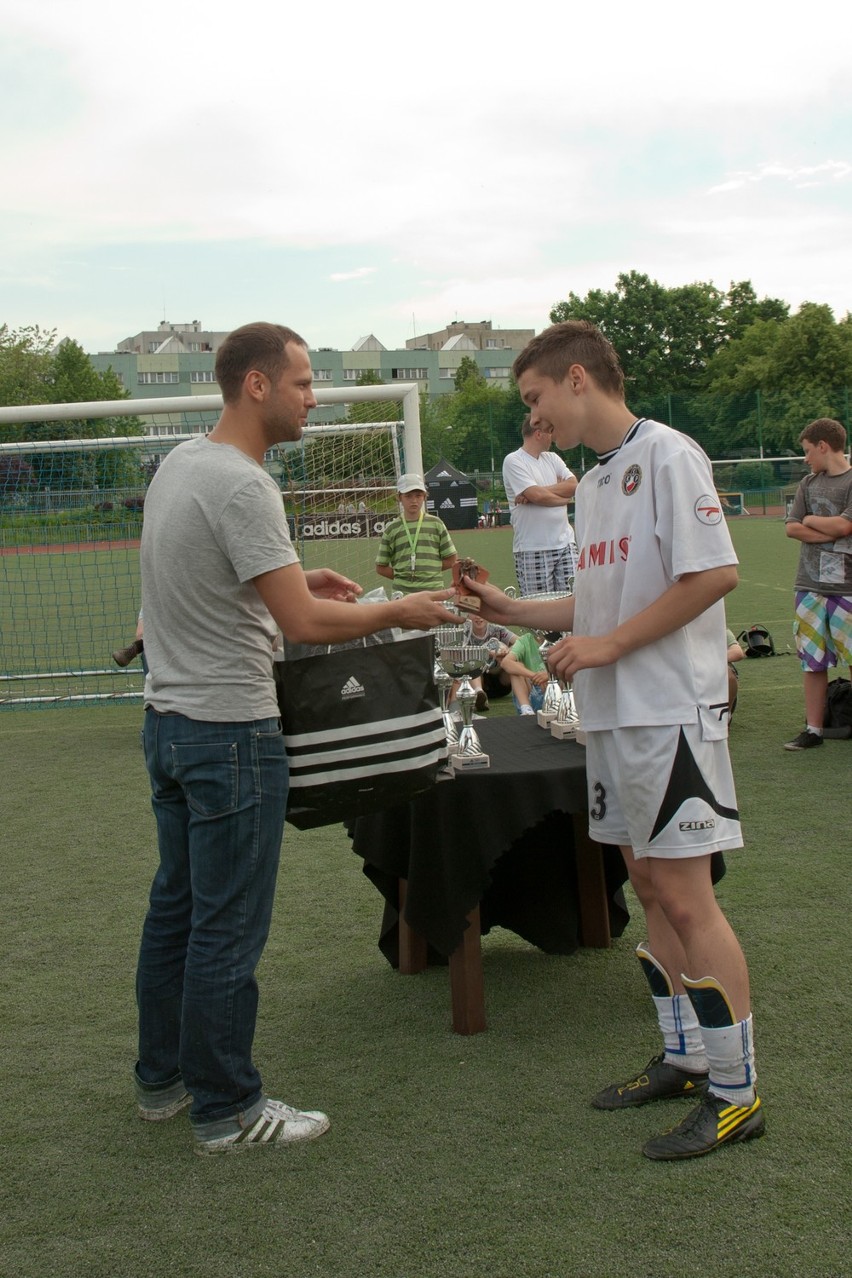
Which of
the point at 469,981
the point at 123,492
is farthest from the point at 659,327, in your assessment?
the point at 469,981

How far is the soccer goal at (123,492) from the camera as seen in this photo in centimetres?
1060

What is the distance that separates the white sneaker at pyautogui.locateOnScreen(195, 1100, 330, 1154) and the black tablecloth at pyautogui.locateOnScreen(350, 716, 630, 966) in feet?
2.35

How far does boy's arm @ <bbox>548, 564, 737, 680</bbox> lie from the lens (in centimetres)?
280

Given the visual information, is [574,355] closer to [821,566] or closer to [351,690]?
[351,690]

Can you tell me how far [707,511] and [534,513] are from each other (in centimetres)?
548

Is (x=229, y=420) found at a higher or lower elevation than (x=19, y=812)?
higher

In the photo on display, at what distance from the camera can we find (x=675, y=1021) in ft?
10.9

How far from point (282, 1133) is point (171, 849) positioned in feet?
2.73

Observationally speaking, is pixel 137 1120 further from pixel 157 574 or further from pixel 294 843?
pixel 294 843


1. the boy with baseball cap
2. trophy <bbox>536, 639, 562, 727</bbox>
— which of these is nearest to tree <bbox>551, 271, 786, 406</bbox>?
the boy with baseball cap

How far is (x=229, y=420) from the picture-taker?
10.2ft

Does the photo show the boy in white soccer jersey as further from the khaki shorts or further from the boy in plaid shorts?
the boy in plaid shorts

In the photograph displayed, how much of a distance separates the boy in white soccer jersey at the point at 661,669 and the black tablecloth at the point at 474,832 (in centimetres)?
63

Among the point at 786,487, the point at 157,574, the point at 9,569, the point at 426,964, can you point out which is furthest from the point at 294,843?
the point at 786,487
